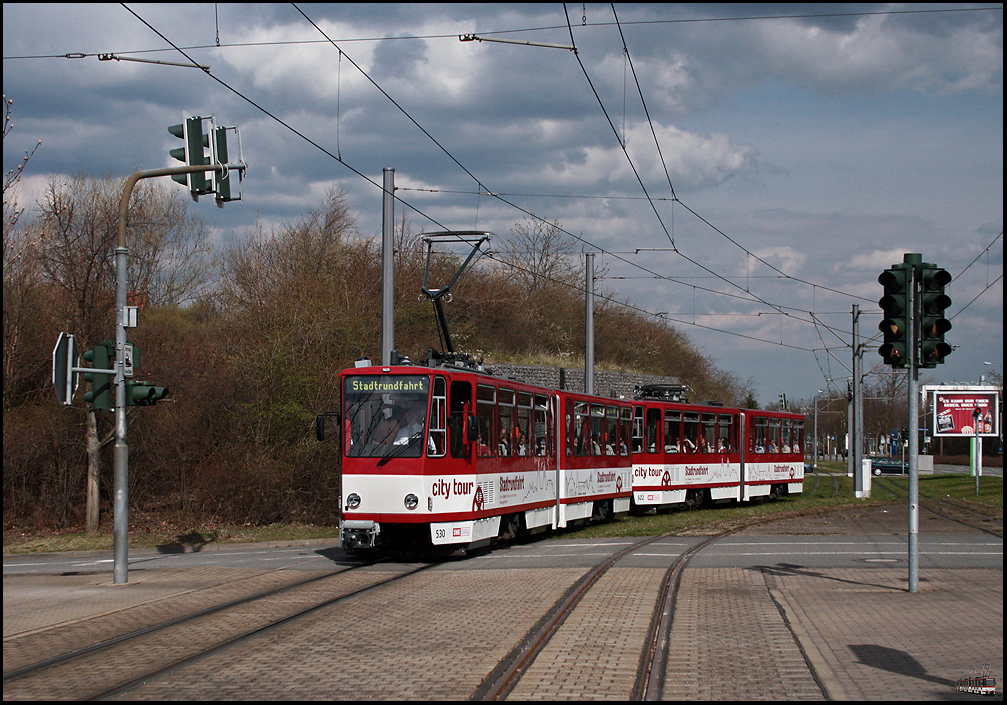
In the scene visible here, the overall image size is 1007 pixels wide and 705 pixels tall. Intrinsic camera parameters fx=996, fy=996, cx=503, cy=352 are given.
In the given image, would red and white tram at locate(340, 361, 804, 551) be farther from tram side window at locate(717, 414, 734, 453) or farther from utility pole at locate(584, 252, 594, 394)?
utility pole at locate(584, 252, 594, 394)

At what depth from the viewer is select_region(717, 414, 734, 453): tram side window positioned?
31.5 meters

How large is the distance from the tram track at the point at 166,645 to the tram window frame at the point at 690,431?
17.3 m

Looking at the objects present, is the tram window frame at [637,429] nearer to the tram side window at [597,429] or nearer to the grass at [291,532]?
the grass at [291,532]

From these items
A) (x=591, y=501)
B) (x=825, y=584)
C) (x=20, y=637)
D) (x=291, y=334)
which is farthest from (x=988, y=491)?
(x=20, y=637)

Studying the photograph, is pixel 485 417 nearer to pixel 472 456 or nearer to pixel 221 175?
pixel 472 456

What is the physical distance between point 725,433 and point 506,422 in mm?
15564

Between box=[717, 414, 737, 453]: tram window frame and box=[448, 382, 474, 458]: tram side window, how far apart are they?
16.5 metres

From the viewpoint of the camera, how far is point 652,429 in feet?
91.1

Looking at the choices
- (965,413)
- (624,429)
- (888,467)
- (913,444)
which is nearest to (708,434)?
(624,429)

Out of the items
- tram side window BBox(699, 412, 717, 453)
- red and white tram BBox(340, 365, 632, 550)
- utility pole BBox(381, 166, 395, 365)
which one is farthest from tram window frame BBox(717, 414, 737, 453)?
utility pole BBox(381, 166, 395, 365)

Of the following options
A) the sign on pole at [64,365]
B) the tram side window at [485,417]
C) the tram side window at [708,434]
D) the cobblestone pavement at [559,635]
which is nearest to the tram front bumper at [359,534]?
the cobblestone pavement at [559,635]

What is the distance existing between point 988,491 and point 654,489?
25143 mm

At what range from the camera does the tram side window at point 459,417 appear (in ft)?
51.5

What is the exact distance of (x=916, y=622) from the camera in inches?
400
